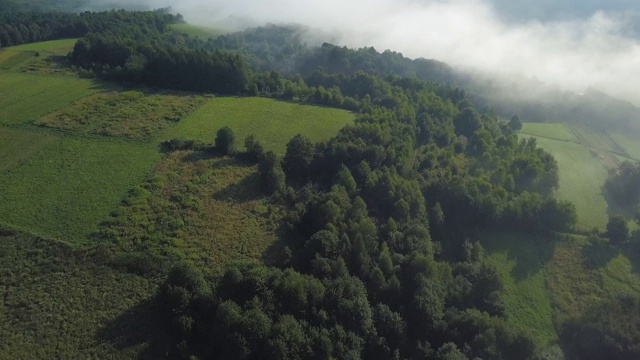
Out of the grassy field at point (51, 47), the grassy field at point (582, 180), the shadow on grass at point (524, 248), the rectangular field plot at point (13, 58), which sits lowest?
the shadow on grass at point (524, 248)

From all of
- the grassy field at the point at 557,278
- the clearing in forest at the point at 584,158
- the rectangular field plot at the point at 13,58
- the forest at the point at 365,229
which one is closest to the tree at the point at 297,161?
the forest at the point at 365,229

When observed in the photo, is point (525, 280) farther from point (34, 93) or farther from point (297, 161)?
point (34, 93)

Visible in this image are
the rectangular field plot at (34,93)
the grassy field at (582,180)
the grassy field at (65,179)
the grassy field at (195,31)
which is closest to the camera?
the grassy field at (65,179)

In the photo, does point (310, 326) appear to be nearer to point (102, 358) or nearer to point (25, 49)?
point (102, 358)

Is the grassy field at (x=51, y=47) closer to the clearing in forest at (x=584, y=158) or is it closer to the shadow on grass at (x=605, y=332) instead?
the clearing in forest at (x=584, y=158)

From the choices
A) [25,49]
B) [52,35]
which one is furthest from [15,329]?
[52,35]

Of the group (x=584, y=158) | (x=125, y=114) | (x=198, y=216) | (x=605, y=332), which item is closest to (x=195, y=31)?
(x=125, y=114)

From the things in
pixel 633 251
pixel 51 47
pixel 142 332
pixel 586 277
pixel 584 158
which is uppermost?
pixel 51 47
